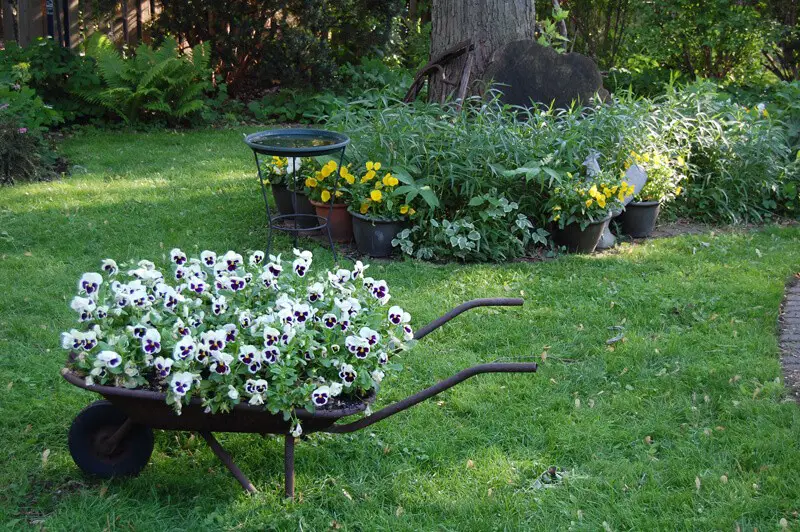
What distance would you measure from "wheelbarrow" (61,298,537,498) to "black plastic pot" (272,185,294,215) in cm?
315

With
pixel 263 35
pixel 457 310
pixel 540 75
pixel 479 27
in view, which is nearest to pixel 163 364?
pixel 457 310

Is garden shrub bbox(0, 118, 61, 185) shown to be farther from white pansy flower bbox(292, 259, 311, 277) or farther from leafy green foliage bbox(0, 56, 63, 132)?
white pansy flower bbox(292, 259, 311, 277)

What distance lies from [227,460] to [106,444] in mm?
478

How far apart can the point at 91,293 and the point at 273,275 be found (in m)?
0.64

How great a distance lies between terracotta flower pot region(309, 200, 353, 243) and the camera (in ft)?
18.9

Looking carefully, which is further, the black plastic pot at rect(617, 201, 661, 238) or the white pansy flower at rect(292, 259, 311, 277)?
the black plastic pot at rect(617, 201, 661, 238)

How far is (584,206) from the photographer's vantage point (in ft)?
18.2

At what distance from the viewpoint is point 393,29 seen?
11344 mm

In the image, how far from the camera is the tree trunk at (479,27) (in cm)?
700

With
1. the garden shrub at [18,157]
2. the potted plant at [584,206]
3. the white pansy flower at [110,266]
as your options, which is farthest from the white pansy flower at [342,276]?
the garden shrub at [18,157]

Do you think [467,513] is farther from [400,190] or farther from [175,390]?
[400,190]

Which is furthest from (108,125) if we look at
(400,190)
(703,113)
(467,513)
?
(467,513)

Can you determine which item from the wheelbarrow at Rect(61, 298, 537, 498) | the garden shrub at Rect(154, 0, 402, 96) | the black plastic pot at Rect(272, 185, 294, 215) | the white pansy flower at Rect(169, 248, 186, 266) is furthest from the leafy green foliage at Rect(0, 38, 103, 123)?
the wheelbarrow at Rect(61, 298, 537, 498)

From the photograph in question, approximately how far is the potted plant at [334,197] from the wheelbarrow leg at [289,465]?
288 centimetres
